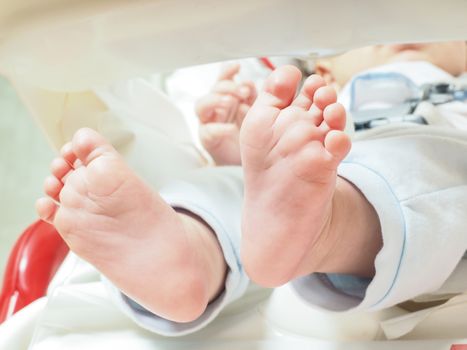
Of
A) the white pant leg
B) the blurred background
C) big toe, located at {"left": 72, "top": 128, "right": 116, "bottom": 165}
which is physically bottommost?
the blurred background

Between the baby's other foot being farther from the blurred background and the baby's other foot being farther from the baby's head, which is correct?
the blurred background

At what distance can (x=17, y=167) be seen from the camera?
4.14 ft

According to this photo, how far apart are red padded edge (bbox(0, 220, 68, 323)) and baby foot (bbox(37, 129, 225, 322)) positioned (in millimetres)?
307

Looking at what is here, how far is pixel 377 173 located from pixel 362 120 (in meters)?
0.24

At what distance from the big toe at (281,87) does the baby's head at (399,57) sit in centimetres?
56

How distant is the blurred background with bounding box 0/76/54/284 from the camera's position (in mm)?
1138

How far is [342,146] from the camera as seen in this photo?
13.6 inches

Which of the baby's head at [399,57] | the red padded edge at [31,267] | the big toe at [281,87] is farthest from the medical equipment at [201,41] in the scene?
the baby's head at [399,57]

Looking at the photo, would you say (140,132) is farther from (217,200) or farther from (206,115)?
(217,200)

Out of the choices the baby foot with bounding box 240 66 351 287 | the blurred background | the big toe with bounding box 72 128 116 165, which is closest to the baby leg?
the baby foot with bounding box 240 66 351 287

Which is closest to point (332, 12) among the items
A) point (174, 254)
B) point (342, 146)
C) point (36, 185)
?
point (342, 146)

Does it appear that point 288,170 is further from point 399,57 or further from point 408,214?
point 399,57

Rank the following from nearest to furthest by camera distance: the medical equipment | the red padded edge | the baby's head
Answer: the medical equipment
the red padded edge
the baby's head

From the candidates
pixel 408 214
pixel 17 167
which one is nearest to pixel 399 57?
pixel 408 214
